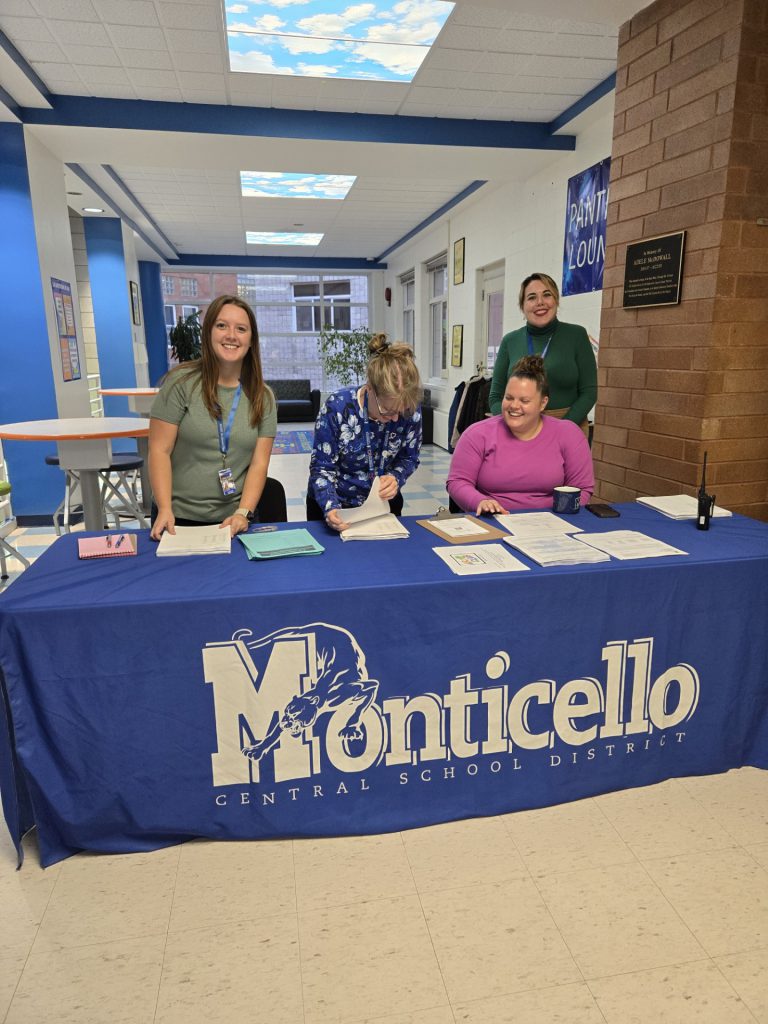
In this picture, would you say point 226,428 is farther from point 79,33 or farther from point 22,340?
point 22,340

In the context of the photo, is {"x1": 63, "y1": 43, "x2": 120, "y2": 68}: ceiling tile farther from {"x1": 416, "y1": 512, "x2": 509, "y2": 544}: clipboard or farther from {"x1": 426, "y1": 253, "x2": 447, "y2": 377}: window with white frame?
{"x1": 426, "y1": 253, "x2": 447, "y2": 377}: window with white frame

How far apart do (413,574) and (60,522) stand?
4536 millimetres

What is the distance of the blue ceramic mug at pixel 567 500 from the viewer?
2328mm

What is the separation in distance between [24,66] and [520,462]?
406cm

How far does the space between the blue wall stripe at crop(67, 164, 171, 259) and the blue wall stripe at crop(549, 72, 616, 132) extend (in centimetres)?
430

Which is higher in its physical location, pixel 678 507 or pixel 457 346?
pixel 457 346

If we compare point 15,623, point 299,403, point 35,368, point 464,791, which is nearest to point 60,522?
point 35,368

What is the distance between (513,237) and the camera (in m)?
6.53

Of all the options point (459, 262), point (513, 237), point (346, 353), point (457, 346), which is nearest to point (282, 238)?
point (346, 353)

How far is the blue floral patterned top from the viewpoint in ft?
7.77

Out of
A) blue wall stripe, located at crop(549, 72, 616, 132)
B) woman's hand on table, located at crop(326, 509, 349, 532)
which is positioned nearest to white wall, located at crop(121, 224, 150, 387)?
blue wall stripe, located at crop(549, 72, 616, 132)

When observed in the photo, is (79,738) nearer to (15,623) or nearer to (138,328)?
(15,623)

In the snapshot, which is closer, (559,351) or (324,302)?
(559,351)

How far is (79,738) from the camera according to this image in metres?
1.66
